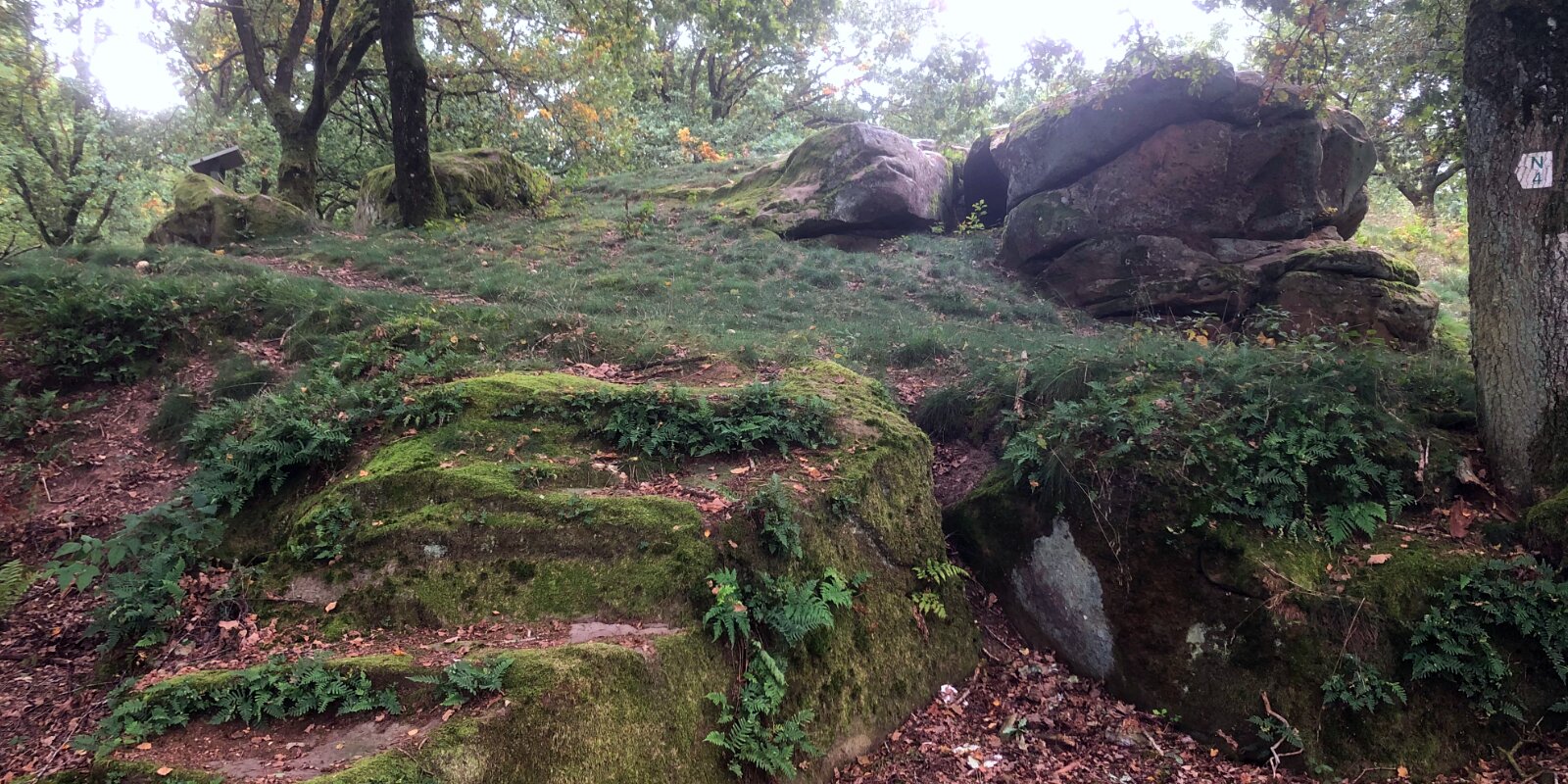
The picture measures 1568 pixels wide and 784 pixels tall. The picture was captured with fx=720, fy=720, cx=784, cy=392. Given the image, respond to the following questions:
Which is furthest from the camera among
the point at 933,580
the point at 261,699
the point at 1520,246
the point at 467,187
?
the point at 467,187

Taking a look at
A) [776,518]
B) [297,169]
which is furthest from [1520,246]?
[297,169]

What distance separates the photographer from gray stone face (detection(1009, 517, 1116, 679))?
530 cm

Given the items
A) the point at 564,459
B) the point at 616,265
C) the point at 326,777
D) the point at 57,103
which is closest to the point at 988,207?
the point at 616,265

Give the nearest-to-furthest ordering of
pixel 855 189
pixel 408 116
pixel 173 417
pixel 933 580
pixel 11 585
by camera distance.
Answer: pixel 11 585
pixel 933 580
pixel 173 417
pixel 408 116
pixel 855 189

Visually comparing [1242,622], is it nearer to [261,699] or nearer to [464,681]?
[464,681]

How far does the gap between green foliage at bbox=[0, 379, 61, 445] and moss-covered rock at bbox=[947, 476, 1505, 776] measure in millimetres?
8785

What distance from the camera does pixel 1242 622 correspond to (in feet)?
15.7

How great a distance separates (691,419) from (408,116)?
12463mm

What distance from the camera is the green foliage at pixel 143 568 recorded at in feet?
13.2

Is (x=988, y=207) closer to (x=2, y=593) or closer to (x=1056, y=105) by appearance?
(x=1056, y=105)

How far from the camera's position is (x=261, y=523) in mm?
4898

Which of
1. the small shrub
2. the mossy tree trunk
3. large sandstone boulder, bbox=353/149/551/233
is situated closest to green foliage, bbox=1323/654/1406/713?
the small shrub

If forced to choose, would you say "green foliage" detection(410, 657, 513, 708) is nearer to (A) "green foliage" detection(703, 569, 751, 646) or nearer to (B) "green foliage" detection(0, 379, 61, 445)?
(A) "green foliage" detection(703, 569, 751, 646)

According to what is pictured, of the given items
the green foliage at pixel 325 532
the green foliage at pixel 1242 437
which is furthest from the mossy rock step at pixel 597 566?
the green foliage at pixel 1242 437
